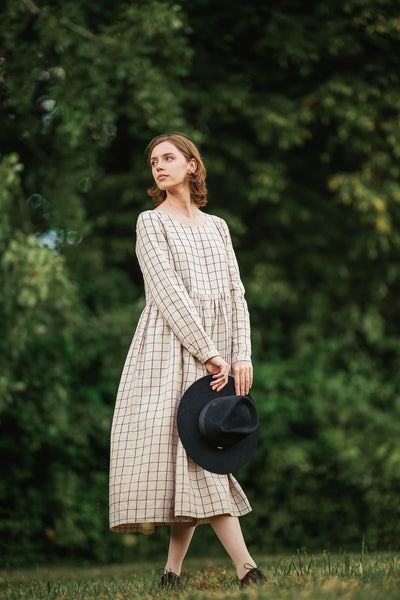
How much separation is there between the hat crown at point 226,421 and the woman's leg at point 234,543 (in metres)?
0.32

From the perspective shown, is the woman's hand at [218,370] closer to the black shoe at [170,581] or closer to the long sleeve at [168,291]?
the long sleeve at [168,291]

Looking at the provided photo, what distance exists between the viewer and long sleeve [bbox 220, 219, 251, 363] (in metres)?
3.41

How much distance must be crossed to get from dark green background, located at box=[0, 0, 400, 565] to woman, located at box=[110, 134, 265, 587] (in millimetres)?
2880

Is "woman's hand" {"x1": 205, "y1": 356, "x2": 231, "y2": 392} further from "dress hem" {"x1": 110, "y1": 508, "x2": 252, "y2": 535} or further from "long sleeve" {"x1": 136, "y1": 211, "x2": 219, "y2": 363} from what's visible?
"dress hem" {"x1": 110, "y1": 508, "x2": 252, "y2": 535}

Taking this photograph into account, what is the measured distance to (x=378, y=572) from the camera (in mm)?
2893

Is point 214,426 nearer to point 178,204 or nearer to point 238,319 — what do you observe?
point 238,319

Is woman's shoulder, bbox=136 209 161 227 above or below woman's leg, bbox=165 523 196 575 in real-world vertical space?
above

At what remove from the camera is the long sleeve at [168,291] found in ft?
10.5

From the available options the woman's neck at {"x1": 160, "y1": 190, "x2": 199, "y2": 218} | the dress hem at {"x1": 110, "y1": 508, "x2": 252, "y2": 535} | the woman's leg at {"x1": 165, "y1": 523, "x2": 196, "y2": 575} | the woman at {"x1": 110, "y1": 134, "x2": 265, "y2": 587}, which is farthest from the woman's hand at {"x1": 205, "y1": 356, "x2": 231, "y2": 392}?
the woman's neck at {"x1": 160, "y1": 190, "x2": 199, "y2": 218}

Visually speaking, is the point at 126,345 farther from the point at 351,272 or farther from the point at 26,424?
the point at 351,272

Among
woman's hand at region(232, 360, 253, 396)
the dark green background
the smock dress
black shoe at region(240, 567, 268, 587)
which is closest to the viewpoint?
black shoe at region(240, 567, 268, 587)

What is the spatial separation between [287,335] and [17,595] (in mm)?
6136

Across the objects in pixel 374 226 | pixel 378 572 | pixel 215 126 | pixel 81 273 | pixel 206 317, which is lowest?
pixel 378 572

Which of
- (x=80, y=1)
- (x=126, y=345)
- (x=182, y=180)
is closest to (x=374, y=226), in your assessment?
(x=126, y=345)
